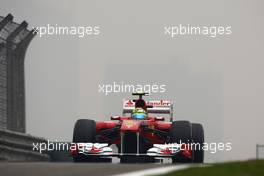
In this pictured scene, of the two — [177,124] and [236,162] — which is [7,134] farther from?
[236,162]

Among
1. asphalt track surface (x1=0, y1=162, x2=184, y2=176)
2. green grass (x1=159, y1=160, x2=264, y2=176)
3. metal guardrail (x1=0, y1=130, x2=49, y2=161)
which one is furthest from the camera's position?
metal guardrail (x1=0, y1=130, x2=49, y2=161)

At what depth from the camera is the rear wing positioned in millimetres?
24656

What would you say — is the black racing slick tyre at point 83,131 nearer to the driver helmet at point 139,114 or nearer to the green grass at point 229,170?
the driver helmet at point 139,114

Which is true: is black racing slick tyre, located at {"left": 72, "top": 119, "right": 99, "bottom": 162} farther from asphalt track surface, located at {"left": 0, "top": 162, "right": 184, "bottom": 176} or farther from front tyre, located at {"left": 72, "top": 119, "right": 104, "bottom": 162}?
asphalt track surface, located at {"left": 0, "top": 162, "right": 184, "bottom": 176}

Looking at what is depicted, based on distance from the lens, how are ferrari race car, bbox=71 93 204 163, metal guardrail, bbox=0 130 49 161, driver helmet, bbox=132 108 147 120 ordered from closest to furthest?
1. ferrari race car, bbox=71 93 204 163
2. driver helmet, bbox=132 108 147 120
3. metal guardrail, bbox=0 130 49 161

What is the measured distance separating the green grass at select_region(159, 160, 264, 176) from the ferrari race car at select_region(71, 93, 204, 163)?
8821 millimetres

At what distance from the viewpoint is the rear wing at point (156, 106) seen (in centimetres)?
2466

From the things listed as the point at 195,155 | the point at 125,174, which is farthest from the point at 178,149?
the point at 125,174

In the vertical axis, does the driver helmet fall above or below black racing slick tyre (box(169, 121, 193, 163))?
above

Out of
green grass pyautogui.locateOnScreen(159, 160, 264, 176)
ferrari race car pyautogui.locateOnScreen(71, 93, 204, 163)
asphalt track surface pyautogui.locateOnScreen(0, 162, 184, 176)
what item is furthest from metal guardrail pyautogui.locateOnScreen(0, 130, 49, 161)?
green grass pyautogui.locateOnScreen(159, 160, 264, 176)

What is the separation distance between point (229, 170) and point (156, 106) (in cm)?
1280

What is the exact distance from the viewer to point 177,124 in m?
22.5

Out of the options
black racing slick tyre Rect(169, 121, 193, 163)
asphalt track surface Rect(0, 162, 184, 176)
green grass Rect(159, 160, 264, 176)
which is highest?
black racing slick tyre Rect(169, 121, 193, 163)

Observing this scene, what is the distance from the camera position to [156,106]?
983 inches
